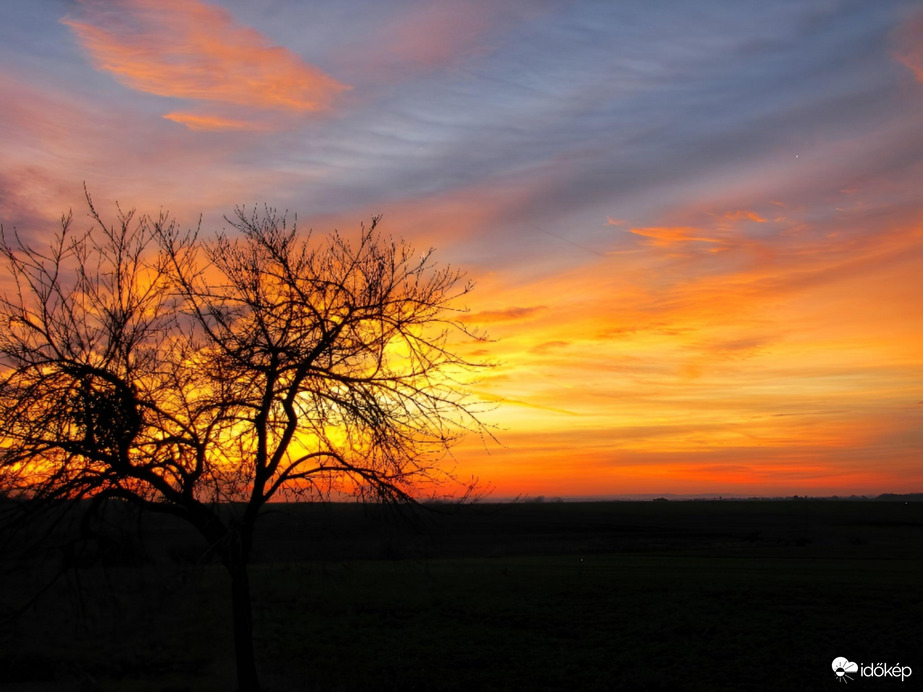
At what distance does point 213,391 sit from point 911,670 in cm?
1851

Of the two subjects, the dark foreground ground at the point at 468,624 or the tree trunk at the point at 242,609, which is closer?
the tree trunk at the point at 242,609

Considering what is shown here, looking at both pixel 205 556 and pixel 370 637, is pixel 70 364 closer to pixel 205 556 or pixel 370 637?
pixel 205 556

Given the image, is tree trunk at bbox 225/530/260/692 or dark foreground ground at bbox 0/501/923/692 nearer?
tree trunk at bbox 225/530/260/692

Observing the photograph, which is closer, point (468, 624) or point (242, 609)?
point (242, 609)

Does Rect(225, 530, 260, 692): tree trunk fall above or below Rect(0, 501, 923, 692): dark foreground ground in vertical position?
above

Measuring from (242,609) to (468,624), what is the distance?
15.3m

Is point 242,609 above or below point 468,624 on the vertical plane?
above

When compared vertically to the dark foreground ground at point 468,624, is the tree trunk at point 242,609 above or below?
above

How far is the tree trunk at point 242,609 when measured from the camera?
1246 centimetres

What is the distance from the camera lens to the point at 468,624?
2702 centimetres

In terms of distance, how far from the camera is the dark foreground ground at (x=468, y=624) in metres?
20.2

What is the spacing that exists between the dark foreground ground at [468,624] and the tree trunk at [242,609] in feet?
4.35

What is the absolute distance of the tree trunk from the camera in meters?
12.5

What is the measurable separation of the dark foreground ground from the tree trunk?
1325 millimetres
